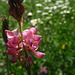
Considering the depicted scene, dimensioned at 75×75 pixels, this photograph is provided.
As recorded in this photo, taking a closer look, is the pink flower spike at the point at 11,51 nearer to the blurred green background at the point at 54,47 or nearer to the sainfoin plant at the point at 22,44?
the sainfoin plant at the point at 22,44

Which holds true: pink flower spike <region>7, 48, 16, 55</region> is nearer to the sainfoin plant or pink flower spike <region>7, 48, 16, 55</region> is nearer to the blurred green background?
the sainfoin plant

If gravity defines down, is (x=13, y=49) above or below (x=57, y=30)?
above

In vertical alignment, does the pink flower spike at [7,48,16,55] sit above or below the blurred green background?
above

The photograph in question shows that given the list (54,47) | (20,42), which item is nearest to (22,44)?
(20,42)

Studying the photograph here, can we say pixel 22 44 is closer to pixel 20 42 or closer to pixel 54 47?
→ pixel 20 42

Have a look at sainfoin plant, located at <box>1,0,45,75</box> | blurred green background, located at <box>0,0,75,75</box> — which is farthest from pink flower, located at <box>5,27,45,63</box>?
blurred green background, located at <box>0,0,75,75</box>

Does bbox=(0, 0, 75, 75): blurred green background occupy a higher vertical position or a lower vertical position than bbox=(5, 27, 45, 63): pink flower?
lower

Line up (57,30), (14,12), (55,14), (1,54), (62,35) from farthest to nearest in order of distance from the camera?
(55,14) → (57,30) → (62,35) → (1,54) → (14,12)

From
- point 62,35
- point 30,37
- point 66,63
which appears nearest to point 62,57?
point 66,63

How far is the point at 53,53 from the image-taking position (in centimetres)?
220

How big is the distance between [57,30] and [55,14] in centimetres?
81

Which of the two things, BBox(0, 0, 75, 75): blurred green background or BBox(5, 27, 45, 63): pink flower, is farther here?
BBox(0, 0, 75, 75): blurred green background

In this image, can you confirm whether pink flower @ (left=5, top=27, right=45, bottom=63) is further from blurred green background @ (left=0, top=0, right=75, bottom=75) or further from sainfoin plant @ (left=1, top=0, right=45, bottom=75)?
blurred green background @ (left=0, top=0, right=75, bottom=75)

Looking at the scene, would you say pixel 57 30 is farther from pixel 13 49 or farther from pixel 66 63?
pixel 13 49
